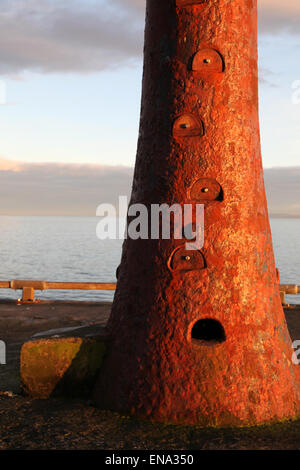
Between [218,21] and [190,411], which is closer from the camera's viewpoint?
[190,411]

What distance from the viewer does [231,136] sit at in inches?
171

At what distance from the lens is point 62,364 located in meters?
4.45

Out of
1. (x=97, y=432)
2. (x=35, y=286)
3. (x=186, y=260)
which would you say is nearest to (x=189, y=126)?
(x=186, y=260)

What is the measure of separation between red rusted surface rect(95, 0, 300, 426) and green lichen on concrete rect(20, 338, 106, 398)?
15cm

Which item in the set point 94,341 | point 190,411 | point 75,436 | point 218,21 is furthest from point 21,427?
point 218,21

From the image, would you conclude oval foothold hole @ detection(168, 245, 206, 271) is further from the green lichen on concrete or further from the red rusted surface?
the green lichen on concrete

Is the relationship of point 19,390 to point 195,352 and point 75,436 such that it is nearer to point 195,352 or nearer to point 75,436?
point 75,436

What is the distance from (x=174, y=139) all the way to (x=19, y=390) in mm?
2710

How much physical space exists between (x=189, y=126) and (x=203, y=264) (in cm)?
116

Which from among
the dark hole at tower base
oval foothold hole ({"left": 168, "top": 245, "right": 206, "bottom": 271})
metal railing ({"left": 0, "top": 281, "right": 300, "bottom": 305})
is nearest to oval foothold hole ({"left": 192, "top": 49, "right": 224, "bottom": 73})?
oval foothold hole ({"left": 168, "top": 245, "right": 206, "bottom": 271})

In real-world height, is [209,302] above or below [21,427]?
above
